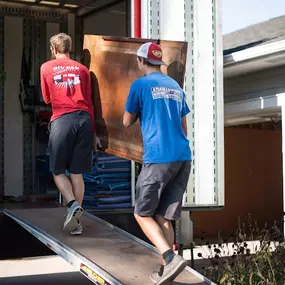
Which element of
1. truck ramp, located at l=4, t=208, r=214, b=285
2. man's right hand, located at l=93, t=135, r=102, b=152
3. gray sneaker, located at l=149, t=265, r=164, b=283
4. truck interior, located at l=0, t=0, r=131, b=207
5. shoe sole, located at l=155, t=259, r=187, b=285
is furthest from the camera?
truck interior, located at l=0, t=0, r=131, b=207

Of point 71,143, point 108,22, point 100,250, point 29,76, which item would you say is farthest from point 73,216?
point 29,76

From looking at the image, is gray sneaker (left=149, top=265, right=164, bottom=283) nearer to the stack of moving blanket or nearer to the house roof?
the stack of moving blanket

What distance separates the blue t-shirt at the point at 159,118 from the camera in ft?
13.7

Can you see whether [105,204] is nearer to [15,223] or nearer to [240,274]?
[15,223]

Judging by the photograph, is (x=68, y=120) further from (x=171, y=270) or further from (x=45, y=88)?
(x=171, y=270)

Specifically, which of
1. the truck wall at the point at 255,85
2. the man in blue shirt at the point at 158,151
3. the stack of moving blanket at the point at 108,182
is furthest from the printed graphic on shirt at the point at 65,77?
the truck wall at the point at 255,85

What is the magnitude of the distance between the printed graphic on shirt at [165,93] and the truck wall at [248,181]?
8.25 m

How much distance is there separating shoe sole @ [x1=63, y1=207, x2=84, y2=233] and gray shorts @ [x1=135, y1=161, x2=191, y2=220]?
0.69 metres

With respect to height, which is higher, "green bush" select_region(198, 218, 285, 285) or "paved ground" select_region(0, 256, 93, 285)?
"green bush" select_region(198, 218, 285, 285)

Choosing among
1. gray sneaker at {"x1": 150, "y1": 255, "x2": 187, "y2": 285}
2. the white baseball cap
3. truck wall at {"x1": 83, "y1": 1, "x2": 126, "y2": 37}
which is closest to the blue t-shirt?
the white baseball cap

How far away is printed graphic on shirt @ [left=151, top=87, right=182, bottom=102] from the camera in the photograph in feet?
13.7

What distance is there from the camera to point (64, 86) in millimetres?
5020

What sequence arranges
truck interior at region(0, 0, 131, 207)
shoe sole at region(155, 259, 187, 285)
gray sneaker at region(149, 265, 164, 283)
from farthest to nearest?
truck interior at region(0, 0, 131, 207) → gray sneaker at region(149, 265, 164, 283) → shoe sole at region(155, 259, 187, 285)

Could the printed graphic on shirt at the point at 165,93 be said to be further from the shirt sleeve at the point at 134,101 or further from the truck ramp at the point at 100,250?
the truck ramp at the point at 100,250
